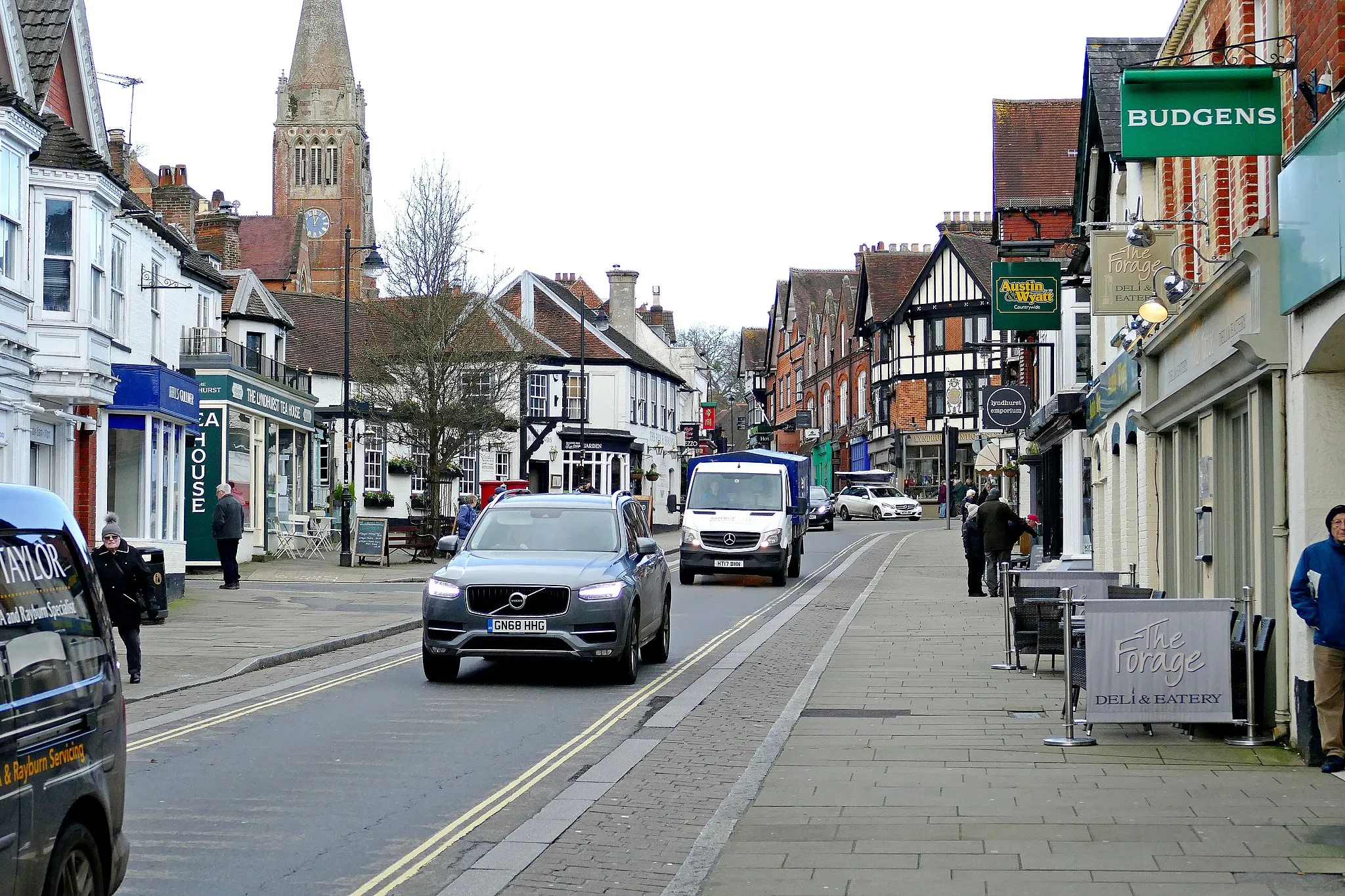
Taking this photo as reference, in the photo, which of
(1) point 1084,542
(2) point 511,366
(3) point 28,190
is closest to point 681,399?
(2) point 511,366

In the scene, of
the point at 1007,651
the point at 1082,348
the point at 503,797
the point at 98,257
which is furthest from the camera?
the point at 1082,348

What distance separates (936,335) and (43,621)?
6813 cm

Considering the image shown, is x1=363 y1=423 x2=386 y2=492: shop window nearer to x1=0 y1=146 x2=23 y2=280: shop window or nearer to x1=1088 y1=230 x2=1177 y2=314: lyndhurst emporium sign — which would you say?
x1=0 y1=146 x2=23 y2=280: shop window

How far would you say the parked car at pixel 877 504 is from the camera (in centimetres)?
6850

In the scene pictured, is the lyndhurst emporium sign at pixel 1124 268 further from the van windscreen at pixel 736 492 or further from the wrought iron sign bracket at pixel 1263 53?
the van windscreen at pixel 736 492

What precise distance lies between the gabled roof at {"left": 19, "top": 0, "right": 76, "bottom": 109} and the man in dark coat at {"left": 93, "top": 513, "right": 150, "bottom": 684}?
10945 millimetres

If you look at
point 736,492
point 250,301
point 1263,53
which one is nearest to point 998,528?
point 736,492

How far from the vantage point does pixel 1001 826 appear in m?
7.81

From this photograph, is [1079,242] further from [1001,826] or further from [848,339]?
[848,339]

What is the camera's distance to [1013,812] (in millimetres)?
8188

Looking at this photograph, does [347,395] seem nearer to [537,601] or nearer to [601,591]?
[537,601]

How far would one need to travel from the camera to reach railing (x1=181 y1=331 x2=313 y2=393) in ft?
110

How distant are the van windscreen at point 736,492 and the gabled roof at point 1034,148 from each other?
11514mm

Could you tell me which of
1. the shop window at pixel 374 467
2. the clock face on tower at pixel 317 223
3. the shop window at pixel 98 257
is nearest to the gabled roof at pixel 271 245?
the clock face on tower at pixel 317 223
